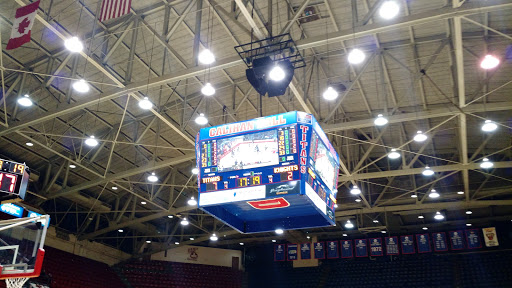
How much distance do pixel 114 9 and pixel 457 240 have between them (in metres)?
23.4

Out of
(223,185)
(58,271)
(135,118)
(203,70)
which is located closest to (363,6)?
(203,70)

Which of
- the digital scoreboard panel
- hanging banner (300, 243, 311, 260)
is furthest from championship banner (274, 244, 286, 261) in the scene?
the digital scoreboard panel

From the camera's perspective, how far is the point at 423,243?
27547 millimetres

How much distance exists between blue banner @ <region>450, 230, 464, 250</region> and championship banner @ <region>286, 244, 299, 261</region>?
389 inches

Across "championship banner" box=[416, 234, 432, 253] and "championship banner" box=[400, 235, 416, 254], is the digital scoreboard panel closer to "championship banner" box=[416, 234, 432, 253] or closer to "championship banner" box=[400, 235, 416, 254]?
"championship banner" box=[400, 235, 416, 254]

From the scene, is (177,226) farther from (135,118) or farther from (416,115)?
(416,115)

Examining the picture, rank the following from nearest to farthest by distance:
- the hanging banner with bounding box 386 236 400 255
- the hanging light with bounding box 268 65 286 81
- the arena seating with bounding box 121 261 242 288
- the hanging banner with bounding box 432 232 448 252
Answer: the hanging light with bounding box 268 65 286 81 < the hanging banner with bounding box 432 232 448 252 < the hanging banner with bounding box 386 236 400 255 < the arena seating with bounding box 121 261 242 288

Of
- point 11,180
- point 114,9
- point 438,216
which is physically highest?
point 114,9

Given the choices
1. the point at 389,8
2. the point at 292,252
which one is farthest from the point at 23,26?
the point at 292,252

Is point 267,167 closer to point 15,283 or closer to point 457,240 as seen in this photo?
point 15,283

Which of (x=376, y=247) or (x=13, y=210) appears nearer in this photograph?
(x=13, y=210)

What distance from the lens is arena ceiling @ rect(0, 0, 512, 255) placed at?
13352mm

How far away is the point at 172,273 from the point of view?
31234 millimetres

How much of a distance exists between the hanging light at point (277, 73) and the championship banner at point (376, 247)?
20406mm
